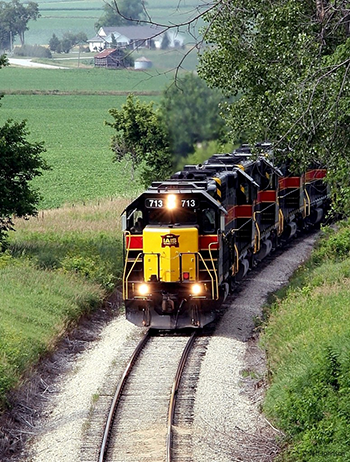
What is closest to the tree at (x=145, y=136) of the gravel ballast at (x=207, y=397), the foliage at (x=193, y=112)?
the foliage at (x=193, y=112)

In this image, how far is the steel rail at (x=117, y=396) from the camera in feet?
39.0

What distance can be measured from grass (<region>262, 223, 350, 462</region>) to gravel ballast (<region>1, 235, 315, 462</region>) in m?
0.45

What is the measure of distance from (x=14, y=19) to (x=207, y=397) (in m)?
89.0

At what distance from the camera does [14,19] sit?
96.4 meters

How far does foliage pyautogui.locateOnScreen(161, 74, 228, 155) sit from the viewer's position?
24.3 m

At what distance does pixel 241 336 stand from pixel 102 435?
6825 millimetres

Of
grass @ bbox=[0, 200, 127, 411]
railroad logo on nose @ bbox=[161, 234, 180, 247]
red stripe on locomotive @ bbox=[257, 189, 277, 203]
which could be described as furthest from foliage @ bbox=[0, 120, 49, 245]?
red stripe on locomotive @ bbox=[257, 189, 277, 203]

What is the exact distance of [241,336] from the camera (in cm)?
1877

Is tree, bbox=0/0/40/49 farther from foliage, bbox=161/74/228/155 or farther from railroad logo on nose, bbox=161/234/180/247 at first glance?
railroad logo on nose, bbox=161/234/180/247

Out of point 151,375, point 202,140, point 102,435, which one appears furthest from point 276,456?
point 202,140

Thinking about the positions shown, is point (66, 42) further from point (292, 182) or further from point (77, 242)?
point (77, 242)

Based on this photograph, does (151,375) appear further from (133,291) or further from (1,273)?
(1,273)

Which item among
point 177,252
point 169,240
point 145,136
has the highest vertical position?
point 145,136

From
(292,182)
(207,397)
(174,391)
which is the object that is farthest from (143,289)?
(292,182)
